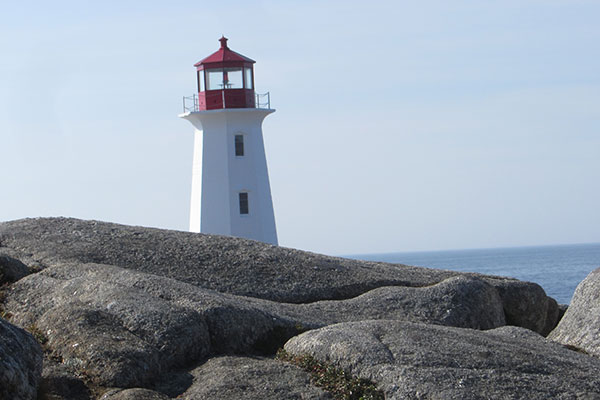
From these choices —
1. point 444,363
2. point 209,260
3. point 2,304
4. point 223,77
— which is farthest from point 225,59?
point 444,363

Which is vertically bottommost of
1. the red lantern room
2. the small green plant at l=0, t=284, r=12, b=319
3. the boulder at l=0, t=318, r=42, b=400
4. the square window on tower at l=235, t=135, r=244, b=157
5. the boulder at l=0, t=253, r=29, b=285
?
the boulder at l=0, t=318, r=42, b=400

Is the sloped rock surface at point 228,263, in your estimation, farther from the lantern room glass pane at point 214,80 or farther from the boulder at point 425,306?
the lantern room glass pane at point 214,80

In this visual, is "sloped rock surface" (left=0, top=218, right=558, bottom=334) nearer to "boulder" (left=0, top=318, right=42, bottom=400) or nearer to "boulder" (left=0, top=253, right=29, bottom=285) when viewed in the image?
"boulder" (left=0, top=253, right=29, bottom=285)

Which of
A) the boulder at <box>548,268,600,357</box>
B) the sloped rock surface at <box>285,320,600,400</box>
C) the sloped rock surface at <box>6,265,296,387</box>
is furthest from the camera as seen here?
the boulder at <box>548,268,600,357</box>

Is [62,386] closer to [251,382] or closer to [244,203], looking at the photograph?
[251,382]

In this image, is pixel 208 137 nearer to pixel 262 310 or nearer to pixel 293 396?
pixel 262 310

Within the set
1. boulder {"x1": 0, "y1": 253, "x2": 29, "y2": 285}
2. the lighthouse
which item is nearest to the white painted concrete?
the lighthouse

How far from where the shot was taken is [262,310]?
11266mm

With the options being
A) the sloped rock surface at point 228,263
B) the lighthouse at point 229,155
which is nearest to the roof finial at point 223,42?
the lighthouse at point 229,155

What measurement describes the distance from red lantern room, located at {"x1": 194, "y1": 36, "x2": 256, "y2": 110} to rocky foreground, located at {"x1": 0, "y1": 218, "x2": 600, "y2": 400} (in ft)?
68.6

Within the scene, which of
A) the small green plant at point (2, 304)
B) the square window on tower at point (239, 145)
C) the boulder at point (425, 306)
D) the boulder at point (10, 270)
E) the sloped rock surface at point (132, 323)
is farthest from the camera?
the square window on tower at point (239, 145)

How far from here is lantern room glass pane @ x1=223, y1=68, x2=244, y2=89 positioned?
35.8 meters

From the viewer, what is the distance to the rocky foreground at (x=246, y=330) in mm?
8906

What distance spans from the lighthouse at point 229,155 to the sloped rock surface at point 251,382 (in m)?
24.9
